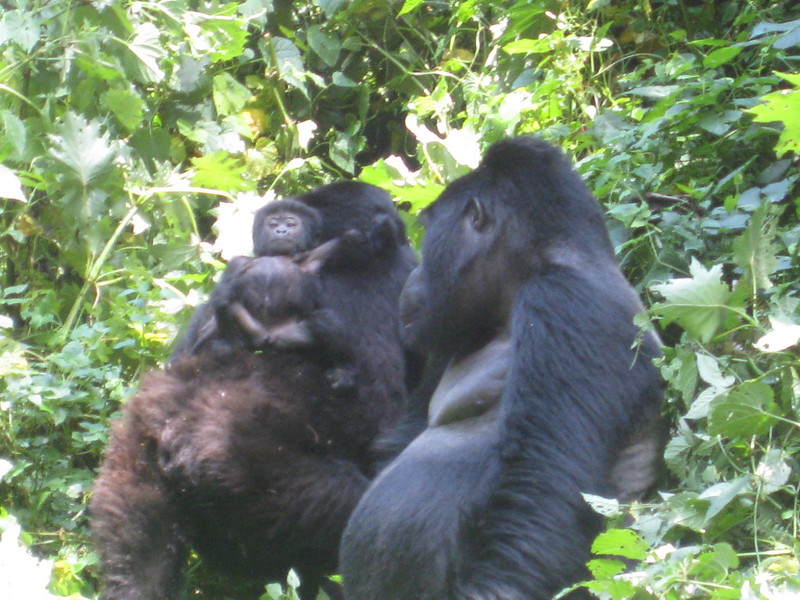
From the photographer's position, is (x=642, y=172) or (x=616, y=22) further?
(x=616, y=22)

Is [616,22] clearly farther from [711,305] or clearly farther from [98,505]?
[98,505]

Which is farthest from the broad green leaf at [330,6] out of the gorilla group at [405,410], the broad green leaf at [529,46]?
the gorilla group at [405,410]

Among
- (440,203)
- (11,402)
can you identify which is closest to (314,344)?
(440,203)

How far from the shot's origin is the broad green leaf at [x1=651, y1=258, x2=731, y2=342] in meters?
2.60

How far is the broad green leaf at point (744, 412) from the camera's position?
244 cm

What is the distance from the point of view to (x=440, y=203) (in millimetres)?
3062

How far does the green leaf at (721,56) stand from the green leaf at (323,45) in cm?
203

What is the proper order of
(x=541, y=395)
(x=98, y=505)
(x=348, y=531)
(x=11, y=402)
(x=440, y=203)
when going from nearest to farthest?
(x=541, y=395) → (x=348, y=531) → (x=440, y=203) → (x=98, y=505) → (x=11, y=402)

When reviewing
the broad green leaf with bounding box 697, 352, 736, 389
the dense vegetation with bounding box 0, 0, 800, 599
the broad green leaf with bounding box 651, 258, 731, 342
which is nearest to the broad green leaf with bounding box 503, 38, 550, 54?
the dense vegetation with bounding box 0, 0, 800, 599

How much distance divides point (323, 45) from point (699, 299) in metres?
2.96

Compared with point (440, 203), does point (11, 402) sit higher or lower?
lower

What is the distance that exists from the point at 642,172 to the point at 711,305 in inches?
38.2

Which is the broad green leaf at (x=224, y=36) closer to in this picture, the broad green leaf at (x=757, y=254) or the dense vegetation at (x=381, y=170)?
the dense vegetation at (x=381, y=170)

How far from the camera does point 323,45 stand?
517 cm
